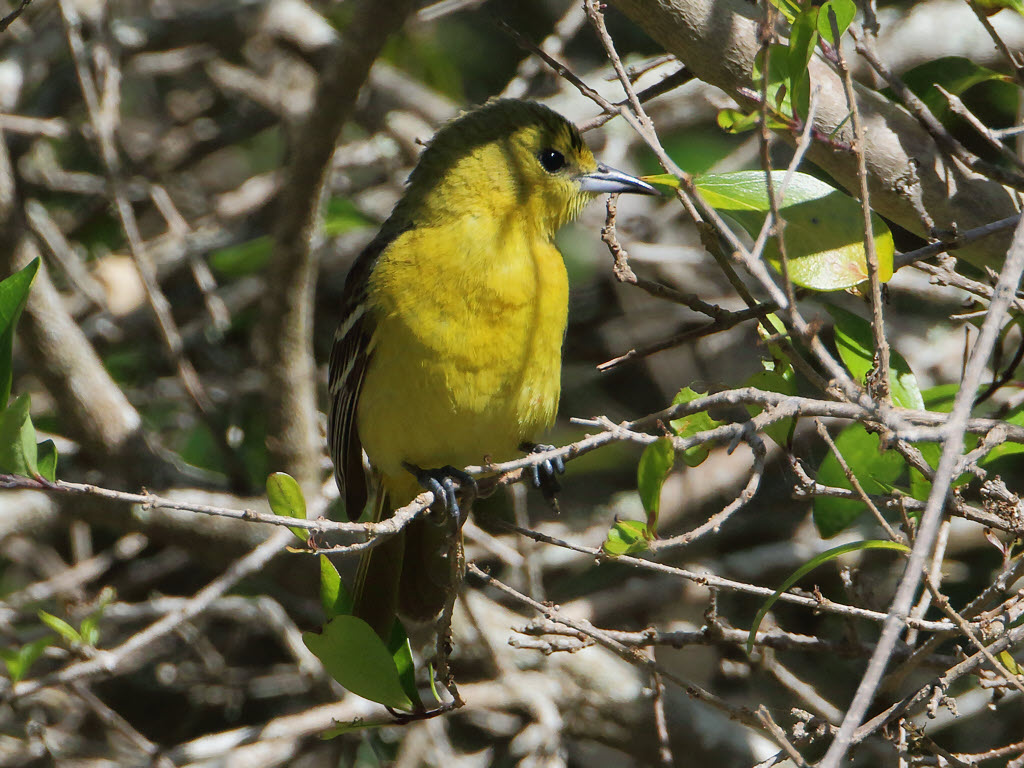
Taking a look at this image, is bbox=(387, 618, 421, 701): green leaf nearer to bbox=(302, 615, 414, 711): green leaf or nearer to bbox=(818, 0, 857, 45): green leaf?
bbox=(302, 615, 414, 711): green leaf

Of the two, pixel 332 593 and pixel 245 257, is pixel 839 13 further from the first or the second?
pixel 245 257

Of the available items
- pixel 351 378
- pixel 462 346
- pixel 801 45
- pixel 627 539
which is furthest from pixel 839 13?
pixel 351 378

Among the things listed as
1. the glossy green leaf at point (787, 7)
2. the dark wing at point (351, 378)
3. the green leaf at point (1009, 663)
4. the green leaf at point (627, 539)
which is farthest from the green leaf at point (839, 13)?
the dark wing at point (351, 378)

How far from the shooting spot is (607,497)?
17.2 feet

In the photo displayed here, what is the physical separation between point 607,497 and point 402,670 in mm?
2711

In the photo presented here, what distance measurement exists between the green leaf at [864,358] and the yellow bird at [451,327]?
1.02 m

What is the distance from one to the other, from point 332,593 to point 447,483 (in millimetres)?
873

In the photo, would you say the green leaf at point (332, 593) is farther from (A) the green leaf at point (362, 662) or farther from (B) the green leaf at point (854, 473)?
(B) the green leaf at point (854, 473)

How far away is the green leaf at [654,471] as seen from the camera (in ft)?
7.02

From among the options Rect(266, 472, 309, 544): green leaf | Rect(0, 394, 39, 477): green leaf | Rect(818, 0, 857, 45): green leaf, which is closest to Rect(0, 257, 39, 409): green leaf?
Rect(0, 394, 39, 477): green leaf

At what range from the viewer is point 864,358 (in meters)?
2.57

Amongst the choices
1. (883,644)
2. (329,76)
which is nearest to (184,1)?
(329,76)

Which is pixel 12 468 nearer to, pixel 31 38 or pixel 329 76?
pixel 329 76

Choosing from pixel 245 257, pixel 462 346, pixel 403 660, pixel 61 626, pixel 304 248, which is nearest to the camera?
pixel 403 660
